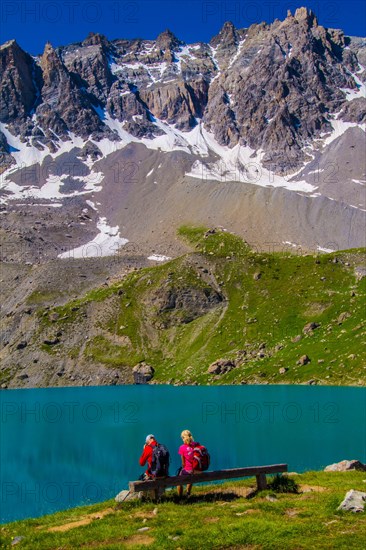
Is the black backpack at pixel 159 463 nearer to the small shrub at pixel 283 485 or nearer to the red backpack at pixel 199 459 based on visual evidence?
the red backpack at pixel 199 459

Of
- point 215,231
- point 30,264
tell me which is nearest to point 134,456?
point 30,264

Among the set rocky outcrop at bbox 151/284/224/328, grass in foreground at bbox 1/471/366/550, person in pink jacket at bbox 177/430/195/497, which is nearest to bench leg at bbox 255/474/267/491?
grass in foreground at bbox 1/471/366/550

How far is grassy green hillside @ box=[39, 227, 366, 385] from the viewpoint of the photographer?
10450 centimetres

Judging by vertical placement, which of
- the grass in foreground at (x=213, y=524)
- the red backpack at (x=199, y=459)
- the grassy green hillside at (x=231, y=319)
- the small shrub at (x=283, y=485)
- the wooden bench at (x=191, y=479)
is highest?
the grassy green hillside at (x=231, y=319)

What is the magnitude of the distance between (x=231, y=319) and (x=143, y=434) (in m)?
78.8

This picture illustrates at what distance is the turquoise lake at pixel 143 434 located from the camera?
3244 cm

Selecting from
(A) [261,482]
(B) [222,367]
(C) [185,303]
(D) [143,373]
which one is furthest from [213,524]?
(C) [185,303]

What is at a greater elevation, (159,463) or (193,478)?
(159,463)

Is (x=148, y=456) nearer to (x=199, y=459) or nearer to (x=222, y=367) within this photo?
(x=199, y=459)

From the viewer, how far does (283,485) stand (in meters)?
20.1

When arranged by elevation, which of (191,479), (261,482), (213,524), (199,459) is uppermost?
(199,459)

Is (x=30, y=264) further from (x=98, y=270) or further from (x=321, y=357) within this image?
(x=321, y=357)

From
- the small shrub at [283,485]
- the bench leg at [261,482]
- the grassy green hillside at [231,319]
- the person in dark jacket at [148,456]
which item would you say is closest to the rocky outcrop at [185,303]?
the grassy green hillside at [231,319]

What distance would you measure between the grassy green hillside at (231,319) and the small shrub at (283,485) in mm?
74544
